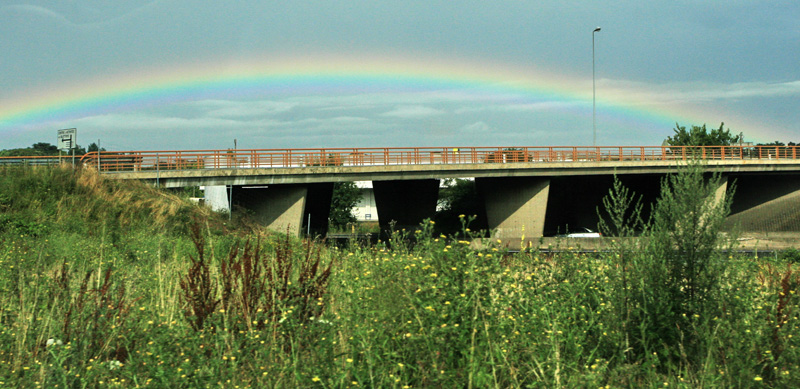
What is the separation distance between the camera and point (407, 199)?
40688mm

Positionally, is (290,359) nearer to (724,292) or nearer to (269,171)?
(724,292)

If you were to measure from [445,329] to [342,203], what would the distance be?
66.7 metres

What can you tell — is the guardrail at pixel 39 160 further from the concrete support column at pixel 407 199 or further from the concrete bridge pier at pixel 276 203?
the concrete support column at pixel 407 199

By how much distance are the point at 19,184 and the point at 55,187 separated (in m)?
1.24

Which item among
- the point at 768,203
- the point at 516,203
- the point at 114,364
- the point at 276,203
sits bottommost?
the point at 114,364

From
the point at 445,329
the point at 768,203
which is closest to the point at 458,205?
the point at 768,203

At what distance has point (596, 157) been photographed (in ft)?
126

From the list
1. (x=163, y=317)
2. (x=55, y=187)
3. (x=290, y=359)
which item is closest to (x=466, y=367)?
(x=290, y=359)

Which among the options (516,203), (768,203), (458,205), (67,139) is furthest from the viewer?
(458,205)

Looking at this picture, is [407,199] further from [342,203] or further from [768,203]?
[342,203]

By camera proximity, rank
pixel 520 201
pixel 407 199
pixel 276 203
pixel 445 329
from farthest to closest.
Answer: pixel 407 199 < pixel 520 201 < pixel 276 203 < pixel 445 329

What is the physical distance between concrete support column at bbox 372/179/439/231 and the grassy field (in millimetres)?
34154

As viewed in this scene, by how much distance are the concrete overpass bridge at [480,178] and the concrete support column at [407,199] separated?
7cm

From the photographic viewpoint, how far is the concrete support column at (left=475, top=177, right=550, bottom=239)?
3747 centimetres
